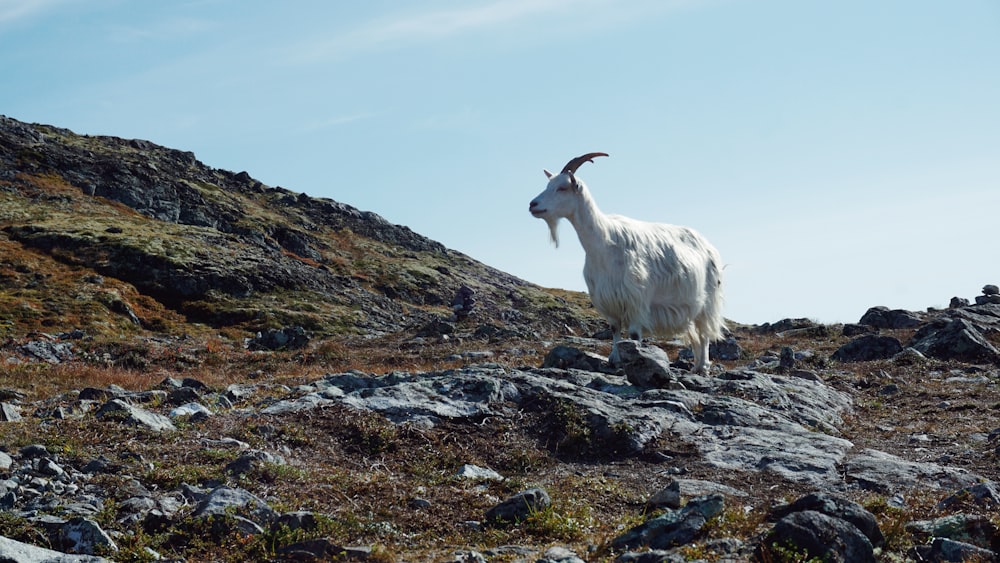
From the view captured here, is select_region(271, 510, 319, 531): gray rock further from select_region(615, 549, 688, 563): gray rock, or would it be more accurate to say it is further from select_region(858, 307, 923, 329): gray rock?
select_region(858, 307, 923, 329): gray rock

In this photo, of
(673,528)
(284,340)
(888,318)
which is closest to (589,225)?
(673,528)

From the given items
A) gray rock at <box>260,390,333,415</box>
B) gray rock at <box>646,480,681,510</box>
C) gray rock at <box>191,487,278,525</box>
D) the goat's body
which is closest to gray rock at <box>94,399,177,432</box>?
gray rock at <box>260,390,333,415</box>

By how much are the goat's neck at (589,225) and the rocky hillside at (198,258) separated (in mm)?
18522

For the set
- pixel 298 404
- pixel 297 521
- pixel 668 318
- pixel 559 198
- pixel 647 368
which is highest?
pixel 559 198

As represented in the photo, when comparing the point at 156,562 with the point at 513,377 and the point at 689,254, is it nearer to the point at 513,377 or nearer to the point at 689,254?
the point at 513,377

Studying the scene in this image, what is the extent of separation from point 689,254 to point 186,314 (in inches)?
1493

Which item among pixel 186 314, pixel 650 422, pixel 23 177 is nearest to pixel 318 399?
pixel 650 422

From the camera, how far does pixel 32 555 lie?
625 cm

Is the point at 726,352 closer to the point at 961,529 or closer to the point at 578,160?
the point at 578,160

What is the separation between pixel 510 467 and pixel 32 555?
5.30 meters

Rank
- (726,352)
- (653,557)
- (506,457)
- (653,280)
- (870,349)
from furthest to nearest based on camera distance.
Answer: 1. (726,352)
2. (870,349)
3. (653,280)
4. (506,457)
5. (653,557)

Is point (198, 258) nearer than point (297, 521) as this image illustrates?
No

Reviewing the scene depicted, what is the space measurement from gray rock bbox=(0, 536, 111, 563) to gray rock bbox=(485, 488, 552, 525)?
317cm

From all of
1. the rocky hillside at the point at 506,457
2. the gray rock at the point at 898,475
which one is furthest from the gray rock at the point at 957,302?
the gray rock at the point at 898,475
